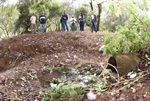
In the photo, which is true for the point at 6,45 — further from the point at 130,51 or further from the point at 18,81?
the point at 130,51

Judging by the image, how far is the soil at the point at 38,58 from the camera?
25.5 ft

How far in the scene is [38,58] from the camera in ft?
38.1

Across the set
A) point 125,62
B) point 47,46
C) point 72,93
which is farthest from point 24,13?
point 72,93

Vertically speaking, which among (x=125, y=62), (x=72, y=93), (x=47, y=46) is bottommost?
(x=47, y=46)

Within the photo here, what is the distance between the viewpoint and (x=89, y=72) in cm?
969

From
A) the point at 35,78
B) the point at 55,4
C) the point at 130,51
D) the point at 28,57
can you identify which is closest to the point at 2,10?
the point at 55,4

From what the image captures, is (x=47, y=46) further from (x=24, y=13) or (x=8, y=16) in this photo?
(x=8, y=16)

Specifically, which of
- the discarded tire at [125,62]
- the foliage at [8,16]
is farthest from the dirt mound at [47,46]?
the foliage at [8,16]

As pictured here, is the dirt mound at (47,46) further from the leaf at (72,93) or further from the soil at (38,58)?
the leaf at (72,93)

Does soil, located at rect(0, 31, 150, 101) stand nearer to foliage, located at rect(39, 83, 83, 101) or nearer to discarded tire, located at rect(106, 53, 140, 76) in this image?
discarded tire, located at rect(106, 53, 140, 76)

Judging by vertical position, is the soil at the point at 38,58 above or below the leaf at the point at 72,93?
below

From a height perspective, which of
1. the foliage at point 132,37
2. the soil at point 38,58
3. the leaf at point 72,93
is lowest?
the soil at point 38,58

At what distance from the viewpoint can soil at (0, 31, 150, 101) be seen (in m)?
7.78

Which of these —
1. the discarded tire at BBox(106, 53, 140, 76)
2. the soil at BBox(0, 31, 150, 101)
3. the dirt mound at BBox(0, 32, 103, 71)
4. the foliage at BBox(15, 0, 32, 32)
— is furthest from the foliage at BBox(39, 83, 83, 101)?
the foliage at BBox(15, 0, 32, 32)
